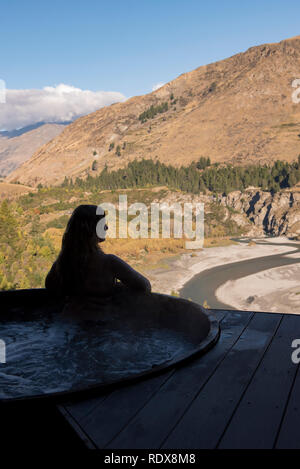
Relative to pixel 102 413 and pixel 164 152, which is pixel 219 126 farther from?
pixel 102 413

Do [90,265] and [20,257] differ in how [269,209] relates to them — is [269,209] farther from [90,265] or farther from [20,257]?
[90,265]

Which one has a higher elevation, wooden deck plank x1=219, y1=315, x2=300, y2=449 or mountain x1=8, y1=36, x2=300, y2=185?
mountain x1=8, y1=36, x2=300, y2=185

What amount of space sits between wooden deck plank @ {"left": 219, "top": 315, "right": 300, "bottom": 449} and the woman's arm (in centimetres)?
102

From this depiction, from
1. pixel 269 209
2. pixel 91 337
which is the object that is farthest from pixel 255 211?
pixel 91 337

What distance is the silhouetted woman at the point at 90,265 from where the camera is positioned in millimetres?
2877

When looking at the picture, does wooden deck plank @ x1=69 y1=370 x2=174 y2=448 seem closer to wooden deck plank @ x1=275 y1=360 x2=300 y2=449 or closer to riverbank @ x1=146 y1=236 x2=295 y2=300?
wooden deck plank @ x1=275 y1=360 x2=300 y2=449

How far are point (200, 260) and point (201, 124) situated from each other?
52368 millimetres

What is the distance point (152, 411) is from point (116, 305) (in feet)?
4.60

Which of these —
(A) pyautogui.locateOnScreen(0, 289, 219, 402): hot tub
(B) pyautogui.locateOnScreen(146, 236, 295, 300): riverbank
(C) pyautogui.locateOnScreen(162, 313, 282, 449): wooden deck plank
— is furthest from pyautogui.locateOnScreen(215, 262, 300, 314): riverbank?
(C) pyautogui.locateOnScreen(162, 313, 282, 449): wooden deck plank

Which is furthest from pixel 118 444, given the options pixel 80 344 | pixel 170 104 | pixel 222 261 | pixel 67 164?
pixel 170 104

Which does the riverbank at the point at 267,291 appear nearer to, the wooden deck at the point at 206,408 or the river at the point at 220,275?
the river at the point at 220,275

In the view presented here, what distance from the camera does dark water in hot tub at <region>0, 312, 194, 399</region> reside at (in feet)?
7.23

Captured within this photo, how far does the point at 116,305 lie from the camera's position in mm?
2936

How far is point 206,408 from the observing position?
1588mm
